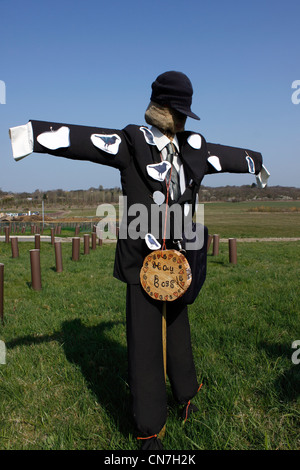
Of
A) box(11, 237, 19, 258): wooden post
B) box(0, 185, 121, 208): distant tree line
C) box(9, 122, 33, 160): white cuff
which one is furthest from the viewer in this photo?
box(0, 185, 121, 208): distant tree line

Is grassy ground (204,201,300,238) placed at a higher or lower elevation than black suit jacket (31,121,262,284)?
lower

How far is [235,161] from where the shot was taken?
262 centimetres

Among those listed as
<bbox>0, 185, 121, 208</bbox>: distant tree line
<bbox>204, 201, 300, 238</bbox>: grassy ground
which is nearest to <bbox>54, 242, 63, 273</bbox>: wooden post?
<bbox>204, 201, 300, 238</bbox>: grassy ground

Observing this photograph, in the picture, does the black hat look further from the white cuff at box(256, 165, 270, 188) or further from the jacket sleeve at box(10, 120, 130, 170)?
the white cuff at box(256, 165, 270, 188)

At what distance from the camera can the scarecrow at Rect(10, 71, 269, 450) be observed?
201 centimetres

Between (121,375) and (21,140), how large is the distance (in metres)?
2.08

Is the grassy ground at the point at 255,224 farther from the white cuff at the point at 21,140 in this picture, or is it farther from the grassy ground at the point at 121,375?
the white cuff at the point at 21,140

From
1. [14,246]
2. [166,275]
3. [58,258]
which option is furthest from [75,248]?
[166,275]

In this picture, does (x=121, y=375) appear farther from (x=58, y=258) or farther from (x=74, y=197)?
(x=74, y=197)

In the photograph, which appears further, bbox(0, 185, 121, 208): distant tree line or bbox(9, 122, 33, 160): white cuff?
bbox(0, 185, 121, 208): distant tree line

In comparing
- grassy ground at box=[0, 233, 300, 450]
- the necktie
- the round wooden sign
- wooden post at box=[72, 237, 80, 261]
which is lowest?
grassy ground at box=[0, 233, 300, 450]

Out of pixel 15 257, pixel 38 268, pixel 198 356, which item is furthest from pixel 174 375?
pixel 15 257
